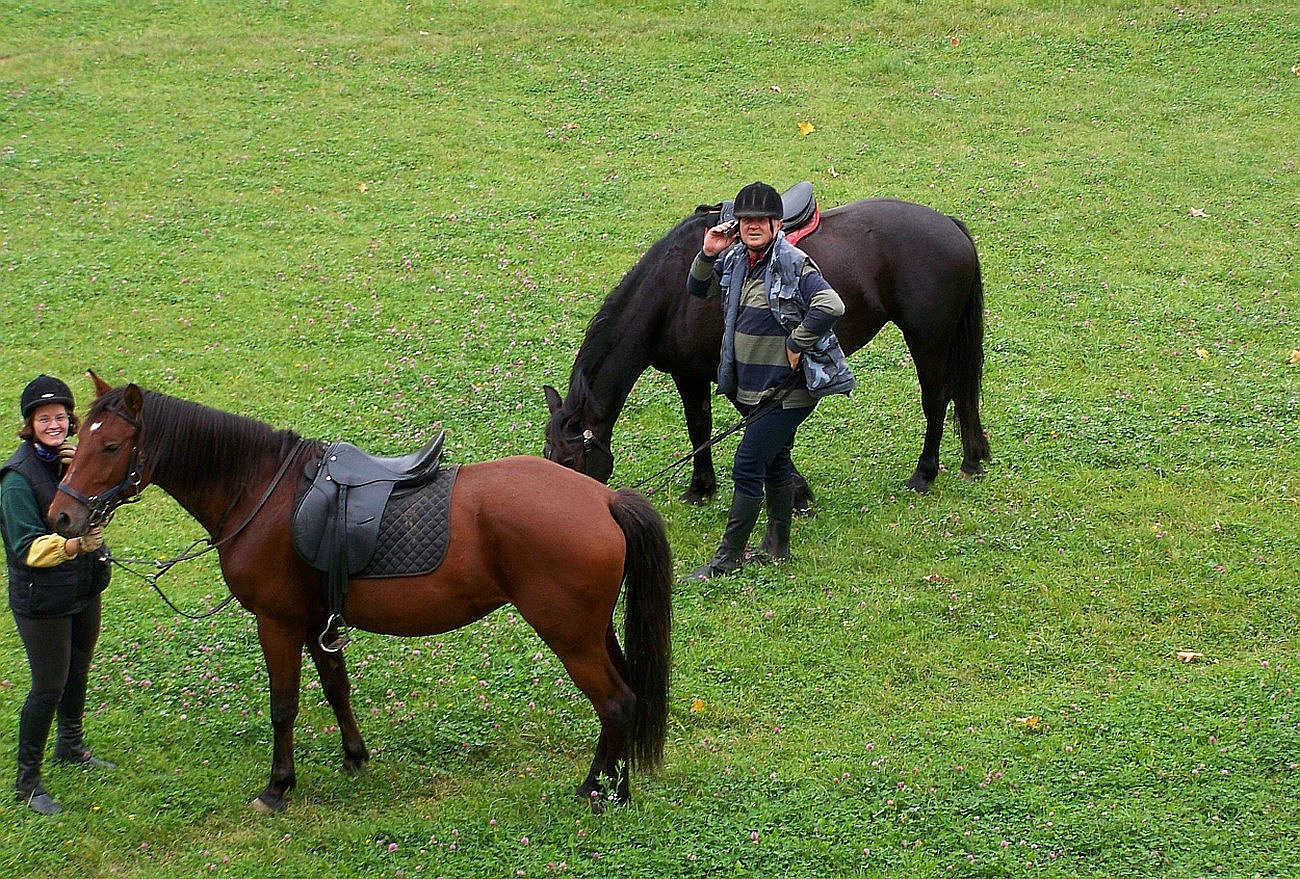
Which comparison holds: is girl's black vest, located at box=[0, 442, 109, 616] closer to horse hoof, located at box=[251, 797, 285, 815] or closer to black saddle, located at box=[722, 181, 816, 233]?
horse hoof, located at box=[251, 797, 285, 815]

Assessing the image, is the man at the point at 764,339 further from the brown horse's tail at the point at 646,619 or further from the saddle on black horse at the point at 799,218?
the brown horse's tail at the point at 646,619

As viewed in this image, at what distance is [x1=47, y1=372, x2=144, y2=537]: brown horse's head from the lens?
5215 millimetres

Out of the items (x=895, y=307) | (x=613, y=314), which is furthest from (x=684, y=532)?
(x=895, y=307)

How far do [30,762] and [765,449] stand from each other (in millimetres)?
4421

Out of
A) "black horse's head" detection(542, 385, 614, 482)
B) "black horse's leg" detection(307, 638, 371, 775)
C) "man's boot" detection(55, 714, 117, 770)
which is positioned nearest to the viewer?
"black horse's leg" detection(307, 638, 371, 775)

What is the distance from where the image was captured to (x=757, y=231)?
6.93 m

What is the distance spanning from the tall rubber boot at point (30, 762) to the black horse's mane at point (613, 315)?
3789mm

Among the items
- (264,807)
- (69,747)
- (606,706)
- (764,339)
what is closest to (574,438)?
(764,339)

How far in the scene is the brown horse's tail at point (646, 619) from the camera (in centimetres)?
546

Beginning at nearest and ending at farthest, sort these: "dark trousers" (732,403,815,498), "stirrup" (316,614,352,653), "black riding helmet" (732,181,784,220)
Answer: "stirrup" (316,614,352,653) → "black riding helmet" (732,181,784,220) → "dark trousers" (732,403,815,498)

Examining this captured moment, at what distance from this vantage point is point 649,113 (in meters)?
16.3

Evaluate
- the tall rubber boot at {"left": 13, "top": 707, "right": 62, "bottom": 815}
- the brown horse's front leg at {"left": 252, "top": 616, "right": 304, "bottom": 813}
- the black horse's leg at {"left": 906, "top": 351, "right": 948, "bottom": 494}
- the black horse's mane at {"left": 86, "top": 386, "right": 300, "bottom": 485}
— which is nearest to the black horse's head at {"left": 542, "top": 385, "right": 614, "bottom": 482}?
the black horse's mane at {"left": 86, "top": 386, "right": 300, "bottom": 485}

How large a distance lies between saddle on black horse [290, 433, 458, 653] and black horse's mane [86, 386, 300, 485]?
31 cm

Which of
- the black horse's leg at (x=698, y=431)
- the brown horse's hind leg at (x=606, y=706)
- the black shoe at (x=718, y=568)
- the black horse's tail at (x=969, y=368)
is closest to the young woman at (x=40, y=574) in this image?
the brown horse's hind leg at (x=606, y=706)
